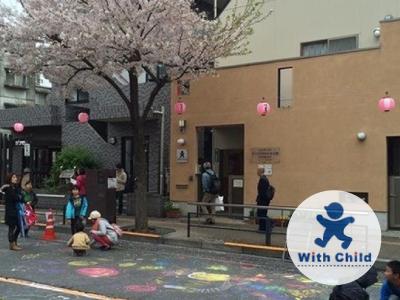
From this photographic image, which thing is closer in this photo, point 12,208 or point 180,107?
point 12,208

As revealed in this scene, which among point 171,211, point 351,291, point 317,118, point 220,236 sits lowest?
point 220,236

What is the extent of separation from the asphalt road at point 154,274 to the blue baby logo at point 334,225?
4.17 meters

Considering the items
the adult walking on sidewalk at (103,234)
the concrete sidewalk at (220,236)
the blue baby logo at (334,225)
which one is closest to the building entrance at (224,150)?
the concrete sidewalk at (220,236)

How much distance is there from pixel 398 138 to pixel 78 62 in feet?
28.8

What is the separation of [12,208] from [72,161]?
9.41 m

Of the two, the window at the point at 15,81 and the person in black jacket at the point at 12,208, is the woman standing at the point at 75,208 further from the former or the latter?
the window at the point at 15,81

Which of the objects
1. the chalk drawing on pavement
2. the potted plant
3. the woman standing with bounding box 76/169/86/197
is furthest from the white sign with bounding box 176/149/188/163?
the chalk drawing on pavement

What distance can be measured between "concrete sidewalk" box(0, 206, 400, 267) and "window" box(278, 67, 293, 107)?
3.91 m

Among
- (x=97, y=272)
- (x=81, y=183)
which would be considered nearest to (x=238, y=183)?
(x=81, y=183)

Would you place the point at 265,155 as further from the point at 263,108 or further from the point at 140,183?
the point at 140,183

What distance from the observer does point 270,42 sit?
1834 centimetres

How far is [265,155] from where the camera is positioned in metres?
16.8

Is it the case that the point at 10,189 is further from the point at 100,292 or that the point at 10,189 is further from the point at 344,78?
the point at 344,78

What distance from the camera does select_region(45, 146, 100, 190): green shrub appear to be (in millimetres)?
21438
